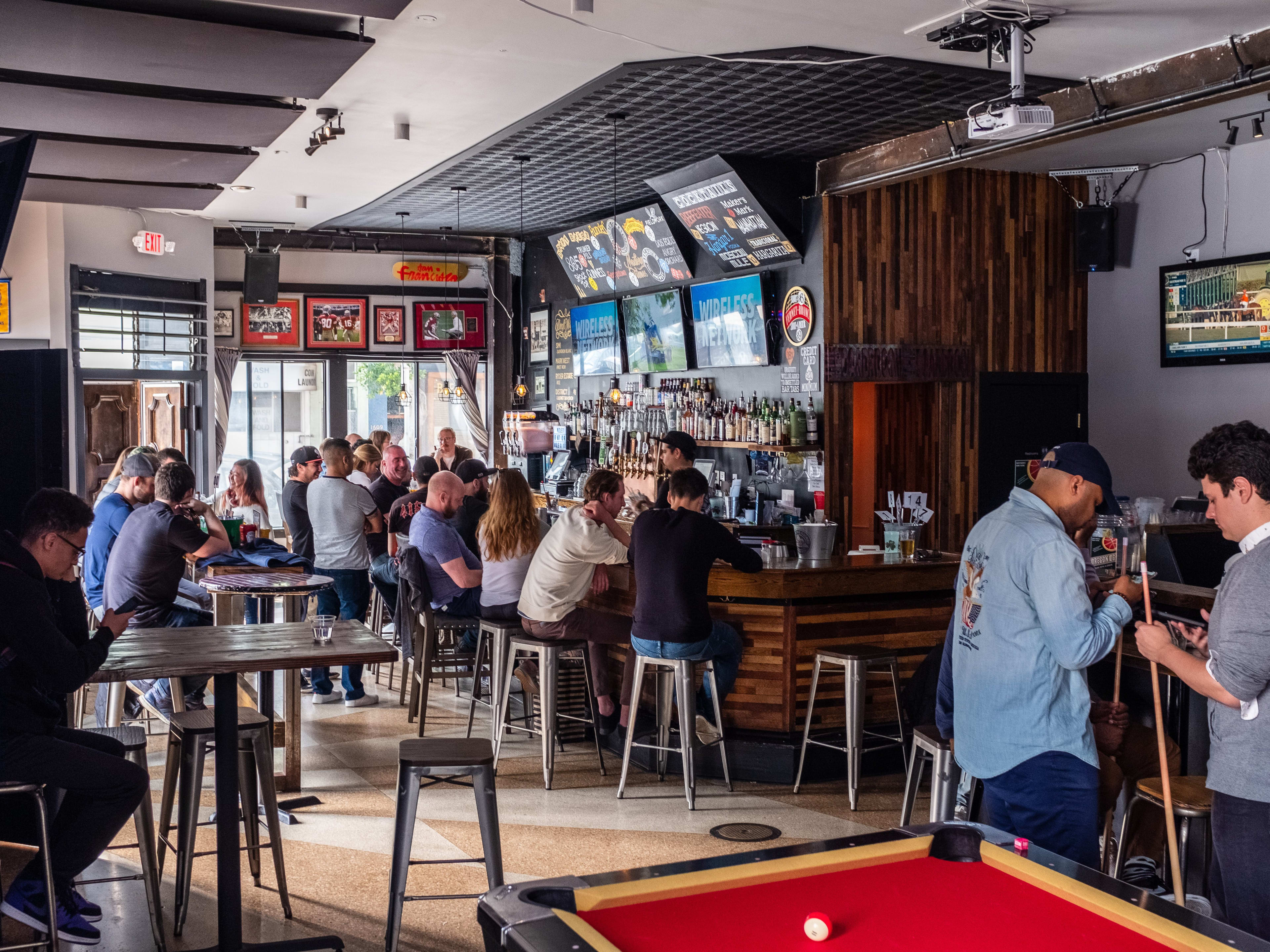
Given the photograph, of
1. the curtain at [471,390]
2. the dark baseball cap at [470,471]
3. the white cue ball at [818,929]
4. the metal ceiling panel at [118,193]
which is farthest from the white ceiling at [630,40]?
the curtain at [471,390]

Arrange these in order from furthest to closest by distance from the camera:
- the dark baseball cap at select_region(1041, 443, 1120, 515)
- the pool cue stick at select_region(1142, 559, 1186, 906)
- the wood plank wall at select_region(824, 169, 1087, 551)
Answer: the wood plank wall at select_region(824, 169, 1087, 551), the dark baseball cap at select_region(1041, 443, 1120, 515), the pool cue stick at select_region(1142, 559, 1186, 906)

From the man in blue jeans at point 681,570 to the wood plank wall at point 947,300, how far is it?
2.67m

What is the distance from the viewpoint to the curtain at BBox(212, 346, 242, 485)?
38.0ft

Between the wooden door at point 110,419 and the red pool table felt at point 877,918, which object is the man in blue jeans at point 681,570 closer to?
the red pool table felt at point 877,918

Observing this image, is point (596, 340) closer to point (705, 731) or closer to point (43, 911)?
point (705, 731)

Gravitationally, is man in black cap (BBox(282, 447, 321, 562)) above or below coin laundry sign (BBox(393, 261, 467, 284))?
below

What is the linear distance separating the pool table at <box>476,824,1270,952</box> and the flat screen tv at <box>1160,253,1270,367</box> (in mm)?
6084

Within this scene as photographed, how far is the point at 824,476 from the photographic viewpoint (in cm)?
788

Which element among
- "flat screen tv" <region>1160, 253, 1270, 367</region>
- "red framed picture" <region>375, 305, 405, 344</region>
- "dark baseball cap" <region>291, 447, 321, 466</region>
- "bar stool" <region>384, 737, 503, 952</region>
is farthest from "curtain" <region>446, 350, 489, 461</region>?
"bar stool" <region>384, 737, 503, 952</region>

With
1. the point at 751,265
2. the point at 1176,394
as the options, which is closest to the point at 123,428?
the point at 751,265

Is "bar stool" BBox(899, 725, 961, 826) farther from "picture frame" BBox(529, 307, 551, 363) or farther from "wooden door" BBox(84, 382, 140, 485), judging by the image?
"picture frame" BBox(529, 307, 551, 363)

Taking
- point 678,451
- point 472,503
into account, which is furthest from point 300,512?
A: point 678,451

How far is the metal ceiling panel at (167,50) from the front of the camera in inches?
166

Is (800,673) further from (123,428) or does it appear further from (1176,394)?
(123,428)
